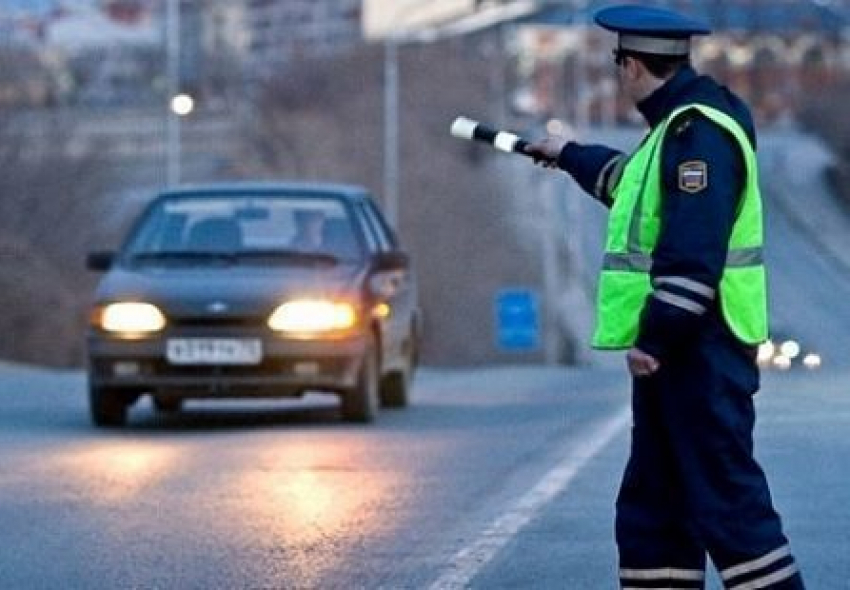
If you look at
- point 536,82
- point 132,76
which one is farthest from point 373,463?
point 536,82

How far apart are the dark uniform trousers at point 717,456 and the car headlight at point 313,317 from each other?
9444 millimetres

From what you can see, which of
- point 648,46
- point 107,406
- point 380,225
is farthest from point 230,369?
point 648,46

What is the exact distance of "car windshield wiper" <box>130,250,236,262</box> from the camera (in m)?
17.6

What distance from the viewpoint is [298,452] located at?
14961mm

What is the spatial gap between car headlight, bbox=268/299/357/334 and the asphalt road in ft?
1.97

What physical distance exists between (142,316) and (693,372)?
9.81 metres

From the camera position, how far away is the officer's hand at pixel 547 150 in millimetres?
7930

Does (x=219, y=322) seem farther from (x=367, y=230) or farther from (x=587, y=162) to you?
(x=587, y=162)

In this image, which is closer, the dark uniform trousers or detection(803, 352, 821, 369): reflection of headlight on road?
the dark uniform trousers

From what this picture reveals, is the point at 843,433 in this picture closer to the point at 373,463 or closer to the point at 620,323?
the point at 373,463

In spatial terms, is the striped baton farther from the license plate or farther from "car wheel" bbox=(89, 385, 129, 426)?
"car wheel" bbox=(89, 385, 129, 426)

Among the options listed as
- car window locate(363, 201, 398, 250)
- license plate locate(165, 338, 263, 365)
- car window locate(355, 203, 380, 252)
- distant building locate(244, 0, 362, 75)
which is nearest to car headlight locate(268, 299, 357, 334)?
license plate locate(165, 338, 263, 365)

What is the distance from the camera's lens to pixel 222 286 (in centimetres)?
1688

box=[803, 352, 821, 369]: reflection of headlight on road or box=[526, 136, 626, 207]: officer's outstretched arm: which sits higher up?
box=[526, 136, 626, 207]: officer's outstretched arm
